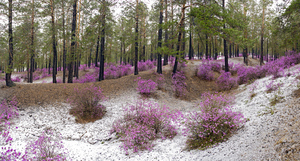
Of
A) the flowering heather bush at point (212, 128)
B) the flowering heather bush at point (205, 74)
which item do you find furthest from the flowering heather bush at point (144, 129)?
the flowering heather bush at point (205, 74)

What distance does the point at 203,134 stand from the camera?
4340mm

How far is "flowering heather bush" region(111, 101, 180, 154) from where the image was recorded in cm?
475

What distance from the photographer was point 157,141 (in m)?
5.04

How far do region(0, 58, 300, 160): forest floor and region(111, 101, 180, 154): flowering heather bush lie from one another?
27cm

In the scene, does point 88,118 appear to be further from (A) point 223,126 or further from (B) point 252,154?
(B) point 252,154

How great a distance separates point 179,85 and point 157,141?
7.34 m

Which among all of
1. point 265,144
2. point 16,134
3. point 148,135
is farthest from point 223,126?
point 16,134

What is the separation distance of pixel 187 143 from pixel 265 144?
1927mm

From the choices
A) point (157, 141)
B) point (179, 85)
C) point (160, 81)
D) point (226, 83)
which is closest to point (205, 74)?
point (226, 83)

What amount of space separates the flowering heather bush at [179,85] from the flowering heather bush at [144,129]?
504cm

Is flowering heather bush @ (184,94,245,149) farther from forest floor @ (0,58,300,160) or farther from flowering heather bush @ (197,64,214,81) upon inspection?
flowering heather bush @ (197,64,214,81)

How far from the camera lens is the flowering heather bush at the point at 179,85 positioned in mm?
11023

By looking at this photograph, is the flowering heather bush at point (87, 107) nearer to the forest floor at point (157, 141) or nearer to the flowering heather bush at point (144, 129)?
the forest floor at point (157, 141)

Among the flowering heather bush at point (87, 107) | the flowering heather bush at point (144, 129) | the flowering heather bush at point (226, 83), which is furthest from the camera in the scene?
the flowering heather bush at point (226, 83)
